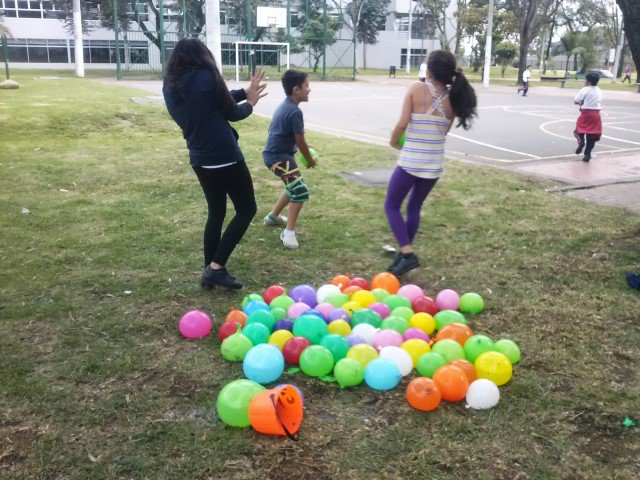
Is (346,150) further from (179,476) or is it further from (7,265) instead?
(179,476)

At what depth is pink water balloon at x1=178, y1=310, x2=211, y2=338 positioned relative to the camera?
153 inches

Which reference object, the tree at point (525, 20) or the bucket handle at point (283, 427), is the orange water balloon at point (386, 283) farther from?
the tree at point (525, 20)

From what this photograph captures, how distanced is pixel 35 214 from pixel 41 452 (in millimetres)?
4526

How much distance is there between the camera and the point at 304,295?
14.5 ft

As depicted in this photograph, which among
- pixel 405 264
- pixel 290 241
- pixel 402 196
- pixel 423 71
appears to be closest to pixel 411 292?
pixel 405 264

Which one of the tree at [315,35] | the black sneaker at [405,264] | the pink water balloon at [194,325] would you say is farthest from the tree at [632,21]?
the tree at [315,35]

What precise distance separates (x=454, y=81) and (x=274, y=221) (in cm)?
257

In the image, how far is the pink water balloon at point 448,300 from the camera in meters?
4.38

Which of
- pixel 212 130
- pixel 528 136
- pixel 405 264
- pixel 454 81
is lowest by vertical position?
pixel 405 264

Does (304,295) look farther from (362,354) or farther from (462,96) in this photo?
(462,96)

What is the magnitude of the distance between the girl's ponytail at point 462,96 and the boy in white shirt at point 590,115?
6.93 m

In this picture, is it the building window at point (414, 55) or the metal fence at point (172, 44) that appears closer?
the metal fence at point (172, 44)

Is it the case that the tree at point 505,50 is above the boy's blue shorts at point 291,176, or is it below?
above

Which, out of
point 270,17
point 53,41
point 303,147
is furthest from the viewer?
point 53,41
